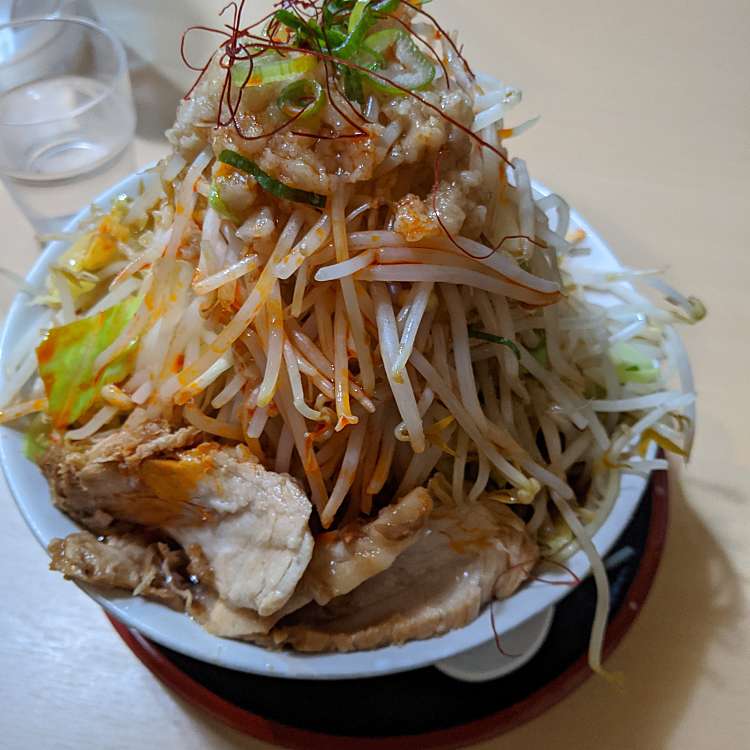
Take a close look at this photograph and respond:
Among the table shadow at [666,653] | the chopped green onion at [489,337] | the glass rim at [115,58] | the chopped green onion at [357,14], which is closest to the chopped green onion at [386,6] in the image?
the chopped green onion at [357,14]

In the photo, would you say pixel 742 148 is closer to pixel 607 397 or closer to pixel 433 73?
pixel 607 397

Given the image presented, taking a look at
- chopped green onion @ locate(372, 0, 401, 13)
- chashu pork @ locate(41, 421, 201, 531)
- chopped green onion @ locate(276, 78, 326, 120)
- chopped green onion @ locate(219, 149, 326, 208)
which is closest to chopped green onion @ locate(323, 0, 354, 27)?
chopped green onion @ locate(372, 0, 401, 13)

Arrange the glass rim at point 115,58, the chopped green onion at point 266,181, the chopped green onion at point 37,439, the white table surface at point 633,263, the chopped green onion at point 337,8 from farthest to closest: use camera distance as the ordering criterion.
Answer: the glass rim at point 115,58 → the white table surface at point 633,263 → the chopped green onion at point 37,439 → the chopped green onion at point 337,8 → the chopped green onion at point 266,181

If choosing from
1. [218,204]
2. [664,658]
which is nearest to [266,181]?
[218,204]

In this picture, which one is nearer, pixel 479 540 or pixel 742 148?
pixel 479 540

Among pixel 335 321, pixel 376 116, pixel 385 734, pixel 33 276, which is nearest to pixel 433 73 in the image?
pixel 376 116

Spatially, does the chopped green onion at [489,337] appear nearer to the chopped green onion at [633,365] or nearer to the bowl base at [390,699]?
the chopped green onion at [633,365]

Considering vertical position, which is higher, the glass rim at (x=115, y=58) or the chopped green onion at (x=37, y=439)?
the glass rim at (x=115, y=58)
